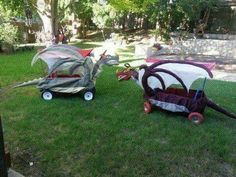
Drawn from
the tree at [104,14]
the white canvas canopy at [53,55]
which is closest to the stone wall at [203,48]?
the tree at [104,14]

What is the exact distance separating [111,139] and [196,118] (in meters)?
1.54

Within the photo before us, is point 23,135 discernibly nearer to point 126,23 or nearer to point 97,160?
point 97,160

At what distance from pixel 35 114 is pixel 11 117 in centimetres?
41

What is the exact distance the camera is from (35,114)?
5762mm

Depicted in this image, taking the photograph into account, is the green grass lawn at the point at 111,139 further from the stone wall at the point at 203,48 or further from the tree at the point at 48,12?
the stone wall at the point at 203,48

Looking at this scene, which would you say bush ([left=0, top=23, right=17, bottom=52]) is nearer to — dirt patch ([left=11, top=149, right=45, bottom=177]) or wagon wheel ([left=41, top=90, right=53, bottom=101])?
wagon wheel ([left=41, top=90, right=53, bottom=101])

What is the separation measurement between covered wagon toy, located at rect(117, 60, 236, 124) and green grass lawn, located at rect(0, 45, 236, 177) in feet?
0.66

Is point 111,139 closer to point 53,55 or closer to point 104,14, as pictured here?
point 53,55

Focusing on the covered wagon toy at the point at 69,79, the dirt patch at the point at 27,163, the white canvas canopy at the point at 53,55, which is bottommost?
the dirt patch at the point at 27,163

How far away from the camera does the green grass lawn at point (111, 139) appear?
13.0ft

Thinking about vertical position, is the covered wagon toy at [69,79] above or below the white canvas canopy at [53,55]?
below

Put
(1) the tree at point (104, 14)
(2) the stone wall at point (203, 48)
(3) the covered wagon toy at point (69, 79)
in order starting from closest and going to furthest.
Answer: (3) the covered wagon toy at point (69, 79), (2) the stone wall at point (203, 48), (1) the tree at point (104, 14)

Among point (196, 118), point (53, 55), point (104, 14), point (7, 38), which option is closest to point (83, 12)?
point (104, 14)

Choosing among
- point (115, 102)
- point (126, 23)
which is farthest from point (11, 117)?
point (126, 23)
